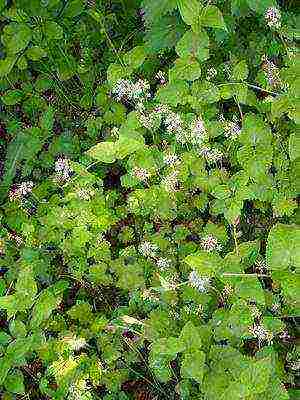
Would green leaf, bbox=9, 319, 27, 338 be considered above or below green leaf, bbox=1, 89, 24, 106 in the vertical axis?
below

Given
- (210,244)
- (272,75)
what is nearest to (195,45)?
(272,75)

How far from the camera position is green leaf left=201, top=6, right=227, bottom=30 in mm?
2585

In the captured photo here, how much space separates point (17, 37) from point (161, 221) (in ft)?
4.11

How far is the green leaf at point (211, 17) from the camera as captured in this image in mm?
2585

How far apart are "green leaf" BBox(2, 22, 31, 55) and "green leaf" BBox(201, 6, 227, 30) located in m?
1.17

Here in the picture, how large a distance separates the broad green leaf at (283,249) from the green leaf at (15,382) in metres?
1.14

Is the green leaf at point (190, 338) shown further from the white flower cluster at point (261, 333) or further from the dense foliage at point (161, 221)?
the white flower cluster at point (261, 333)

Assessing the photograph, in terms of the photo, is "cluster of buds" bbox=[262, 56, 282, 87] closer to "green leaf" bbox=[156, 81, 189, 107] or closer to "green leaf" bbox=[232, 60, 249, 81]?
"green leaf" bbox=[232, 60, 249, 81]

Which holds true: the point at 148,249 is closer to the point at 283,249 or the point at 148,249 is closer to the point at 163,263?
the point at 163,263

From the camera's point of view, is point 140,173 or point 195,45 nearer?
point 195,45

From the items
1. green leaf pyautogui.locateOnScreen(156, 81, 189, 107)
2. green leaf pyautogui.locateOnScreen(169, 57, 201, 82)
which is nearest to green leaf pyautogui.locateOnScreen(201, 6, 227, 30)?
green leaf pyautogui.locateOnScreen(169, 57, 201, 82)

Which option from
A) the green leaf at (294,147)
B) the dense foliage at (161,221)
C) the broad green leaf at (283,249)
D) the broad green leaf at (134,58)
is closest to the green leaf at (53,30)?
the dense foliage at (161,221)

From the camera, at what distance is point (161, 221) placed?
10.2ft

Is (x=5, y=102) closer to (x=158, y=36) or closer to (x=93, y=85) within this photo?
(x=93, y=85)
